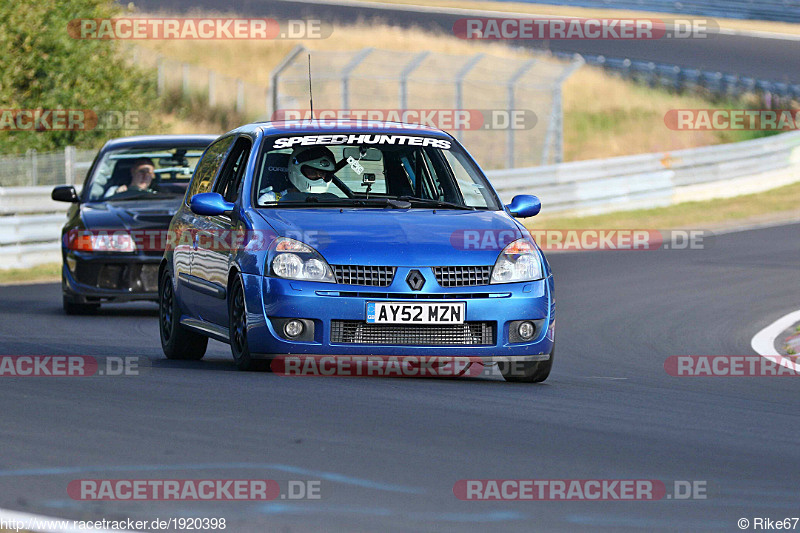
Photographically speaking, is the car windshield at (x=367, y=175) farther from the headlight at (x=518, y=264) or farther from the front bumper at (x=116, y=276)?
the front bumper at (x=116, y=276)

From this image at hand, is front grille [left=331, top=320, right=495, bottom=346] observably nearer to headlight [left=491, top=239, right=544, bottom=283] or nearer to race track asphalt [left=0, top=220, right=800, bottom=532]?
race track asphalt [left=0, top=220, right=800, bottom=532]

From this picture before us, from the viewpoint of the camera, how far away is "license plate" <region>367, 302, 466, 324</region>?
347 inches

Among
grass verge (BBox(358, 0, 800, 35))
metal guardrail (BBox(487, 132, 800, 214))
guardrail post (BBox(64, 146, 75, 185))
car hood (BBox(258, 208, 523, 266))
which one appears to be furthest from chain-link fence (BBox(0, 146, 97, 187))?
grass verge (BBox(358, 0, 800, 35))

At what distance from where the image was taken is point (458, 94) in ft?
89.2

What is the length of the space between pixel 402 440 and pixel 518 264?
2.44 meters

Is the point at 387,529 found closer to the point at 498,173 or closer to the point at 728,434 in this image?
the point at 728,434

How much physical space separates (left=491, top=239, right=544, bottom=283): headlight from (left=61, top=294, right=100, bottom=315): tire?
6633mm

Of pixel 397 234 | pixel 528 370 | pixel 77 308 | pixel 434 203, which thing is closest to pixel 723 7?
pixel 77 308

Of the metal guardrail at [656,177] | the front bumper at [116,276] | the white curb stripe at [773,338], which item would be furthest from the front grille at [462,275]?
the metal guardrail at [656,177]

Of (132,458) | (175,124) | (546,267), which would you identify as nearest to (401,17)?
(175,124)

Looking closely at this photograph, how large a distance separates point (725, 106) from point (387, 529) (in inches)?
1380

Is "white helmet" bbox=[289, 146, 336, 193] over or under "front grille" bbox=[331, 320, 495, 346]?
over

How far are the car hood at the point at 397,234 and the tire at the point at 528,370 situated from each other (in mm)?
812

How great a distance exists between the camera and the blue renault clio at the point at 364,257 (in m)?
8.83
